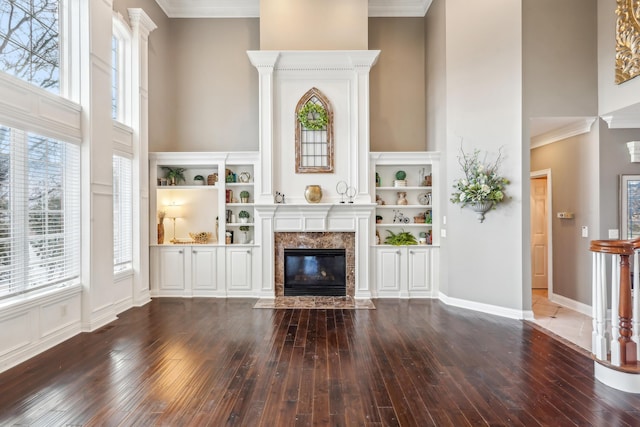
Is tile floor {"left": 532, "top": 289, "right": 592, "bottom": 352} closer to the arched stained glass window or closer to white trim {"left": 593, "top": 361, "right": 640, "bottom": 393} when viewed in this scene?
white trim {"left": 593, "top": 361, "right": 640, "bottom": 393}

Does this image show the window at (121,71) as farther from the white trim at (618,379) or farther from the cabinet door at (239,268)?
the white trim at (618,379)

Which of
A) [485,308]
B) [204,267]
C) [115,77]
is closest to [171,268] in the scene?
[204,267]

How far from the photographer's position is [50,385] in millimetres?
2943

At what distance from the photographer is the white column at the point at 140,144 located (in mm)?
5465

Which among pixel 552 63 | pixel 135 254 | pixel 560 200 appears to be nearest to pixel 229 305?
pixel 135 254

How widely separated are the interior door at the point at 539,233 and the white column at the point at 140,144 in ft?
22.8

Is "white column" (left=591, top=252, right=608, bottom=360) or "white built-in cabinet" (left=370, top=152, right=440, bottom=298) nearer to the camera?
"white column" (left=591, top=252, right=608, bottom=360)

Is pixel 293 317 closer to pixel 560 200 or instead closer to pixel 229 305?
pixel 229 305

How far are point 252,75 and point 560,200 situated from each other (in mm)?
5722

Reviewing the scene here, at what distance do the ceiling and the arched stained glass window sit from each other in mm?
2147

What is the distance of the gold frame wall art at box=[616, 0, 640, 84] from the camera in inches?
161

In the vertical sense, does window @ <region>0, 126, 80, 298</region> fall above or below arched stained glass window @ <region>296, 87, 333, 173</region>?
below

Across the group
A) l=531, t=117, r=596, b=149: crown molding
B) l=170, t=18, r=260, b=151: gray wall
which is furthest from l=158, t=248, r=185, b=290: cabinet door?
l=531, t=117, r=596, b=149: crown molding

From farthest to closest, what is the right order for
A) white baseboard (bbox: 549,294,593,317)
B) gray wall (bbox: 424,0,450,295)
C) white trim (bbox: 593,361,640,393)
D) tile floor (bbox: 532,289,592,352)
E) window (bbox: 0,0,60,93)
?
gray wall (bbox: 424,0,450,295)
white baseboard (bbox: 549,294,593,317)
tile floor (bbox: 532,289,592,352)
window (bbox: 0,0,60,93)
white trim (bbox: 593,361,640,393)
